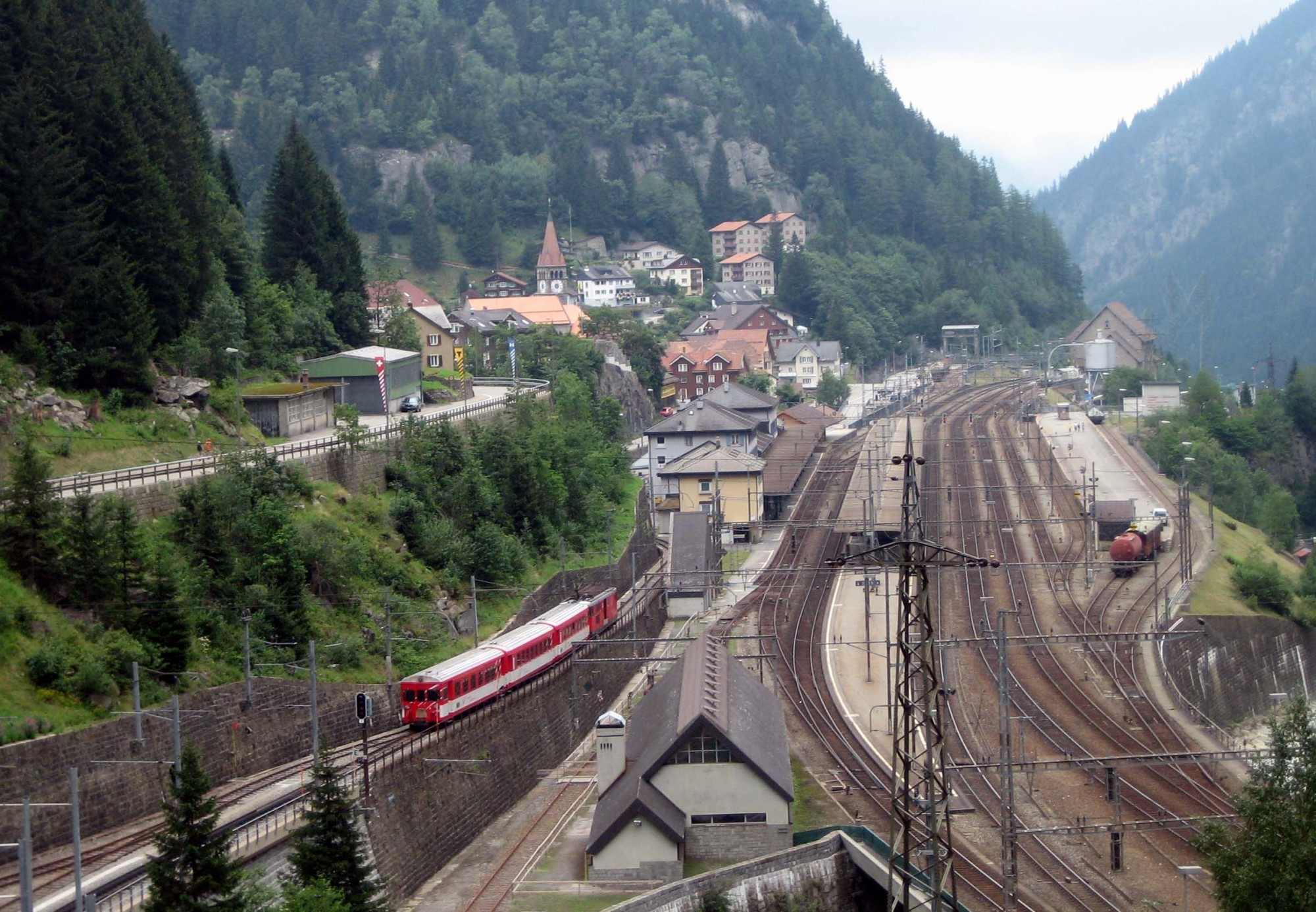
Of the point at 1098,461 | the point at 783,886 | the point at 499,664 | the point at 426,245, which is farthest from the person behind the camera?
the point at 426,245

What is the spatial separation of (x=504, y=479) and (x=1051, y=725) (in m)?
18.1

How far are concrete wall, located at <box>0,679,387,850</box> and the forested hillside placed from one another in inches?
3200

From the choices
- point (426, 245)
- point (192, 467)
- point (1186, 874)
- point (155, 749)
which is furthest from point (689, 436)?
point (426, 245)

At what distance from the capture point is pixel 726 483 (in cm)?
5441

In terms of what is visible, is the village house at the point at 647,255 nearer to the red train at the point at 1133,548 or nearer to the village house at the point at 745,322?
the village house at the point at 745,322

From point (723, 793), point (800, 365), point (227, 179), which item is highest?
point (227, 179)

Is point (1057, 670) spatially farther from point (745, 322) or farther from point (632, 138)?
point (632, 138)

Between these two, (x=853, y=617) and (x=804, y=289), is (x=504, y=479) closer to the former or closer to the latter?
(x=853, y=617)

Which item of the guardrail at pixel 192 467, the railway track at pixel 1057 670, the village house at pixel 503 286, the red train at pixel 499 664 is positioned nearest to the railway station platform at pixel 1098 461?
the railway track at pixel 1057 670

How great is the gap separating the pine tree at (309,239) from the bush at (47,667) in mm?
30053

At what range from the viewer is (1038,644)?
132 ft

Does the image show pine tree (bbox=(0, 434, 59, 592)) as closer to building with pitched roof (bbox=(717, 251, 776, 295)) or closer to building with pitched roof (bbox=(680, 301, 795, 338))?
building with pitched roof (bbox=(680, 301, 795, 338))

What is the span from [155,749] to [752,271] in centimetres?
10018

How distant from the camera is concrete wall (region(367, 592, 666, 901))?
920 inches
